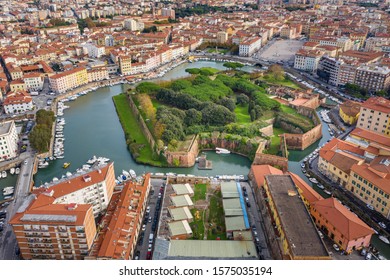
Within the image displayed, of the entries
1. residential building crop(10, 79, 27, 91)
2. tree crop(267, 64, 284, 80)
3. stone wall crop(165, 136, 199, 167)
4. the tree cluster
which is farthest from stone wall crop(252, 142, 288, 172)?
residential building crop(10, 79, 27, 91)

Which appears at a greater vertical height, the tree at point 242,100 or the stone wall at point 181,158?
the tree at point 242,100

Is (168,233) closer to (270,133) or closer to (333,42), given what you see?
(270,133)

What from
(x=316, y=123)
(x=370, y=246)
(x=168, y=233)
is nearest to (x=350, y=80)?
(x=316, y=123)

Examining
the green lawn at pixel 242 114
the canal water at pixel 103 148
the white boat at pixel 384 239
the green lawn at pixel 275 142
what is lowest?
the canal water at pixel 103 148

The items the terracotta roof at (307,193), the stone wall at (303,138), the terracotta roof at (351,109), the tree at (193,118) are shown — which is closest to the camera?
the terracotta roof at (307,193)

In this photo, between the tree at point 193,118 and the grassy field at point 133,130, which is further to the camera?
the tree at point 193,118

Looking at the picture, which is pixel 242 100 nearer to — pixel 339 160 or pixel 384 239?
pixel 339 160

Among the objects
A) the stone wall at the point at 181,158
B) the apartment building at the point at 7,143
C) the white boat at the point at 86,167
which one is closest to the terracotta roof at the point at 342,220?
the stone wall at the point at 181,158

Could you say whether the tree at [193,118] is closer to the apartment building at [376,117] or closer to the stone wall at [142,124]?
A: the stone wall at [142,124]

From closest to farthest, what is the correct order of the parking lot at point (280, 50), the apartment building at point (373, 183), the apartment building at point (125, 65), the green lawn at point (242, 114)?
1. the apartment building at point (373, 183)
2. the green lawn at point (242, 114)
3. the apartment building at point (125, 65)
4. the parking lot at point (280, 50)
